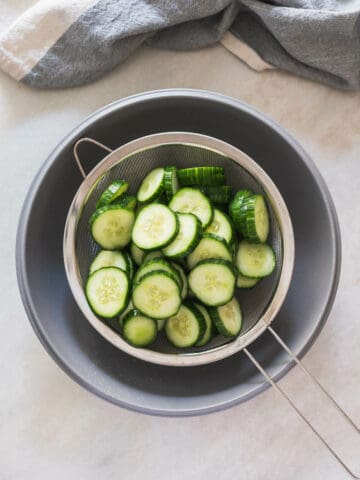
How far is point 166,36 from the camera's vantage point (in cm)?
153

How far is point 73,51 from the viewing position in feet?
4.90

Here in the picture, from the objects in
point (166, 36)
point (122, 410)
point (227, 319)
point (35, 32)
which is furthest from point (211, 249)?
point (35, 32)

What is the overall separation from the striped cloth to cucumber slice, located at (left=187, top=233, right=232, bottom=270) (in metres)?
0.57

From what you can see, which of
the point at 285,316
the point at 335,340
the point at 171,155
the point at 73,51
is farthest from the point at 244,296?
the point at 73,51

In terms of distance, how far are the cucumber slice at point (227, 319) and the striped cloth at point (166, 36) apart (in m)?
0.69

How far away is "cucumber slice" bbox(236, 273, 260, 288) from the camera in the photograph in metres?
1.35

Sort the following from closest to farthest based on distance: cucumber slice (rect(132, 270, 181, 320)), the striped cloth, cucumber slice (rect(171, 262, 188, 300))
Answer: cucumber slice (rect(132, 270, 181, 320)) < cucumber slice (rect(171, 262, 188, 300)) < the striped cloth

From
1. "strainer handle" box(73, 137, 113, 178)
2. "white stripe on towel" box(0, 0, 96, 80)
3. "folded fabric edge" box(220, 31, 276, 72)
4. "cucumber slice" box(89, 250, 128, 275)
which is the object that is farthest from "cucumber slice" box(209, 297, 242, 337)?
"white stripe on towel" box(0, 0, 96, 80)

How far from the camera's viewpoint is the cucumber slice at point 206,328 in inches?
52.6

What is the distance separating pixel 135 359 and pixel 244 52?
896 millimetres

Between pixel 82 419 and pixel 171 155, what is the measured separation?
0.75 m

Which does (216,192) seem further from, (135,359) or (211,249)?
(135,359)

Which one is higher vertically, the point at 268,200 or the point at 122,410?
the point at 268,200

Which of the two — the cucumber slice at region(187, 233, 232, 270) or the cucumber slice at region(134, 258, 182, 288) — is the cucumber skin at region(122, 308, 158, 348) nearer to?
the cucumber slice at region(134, 258, 182, 288)
